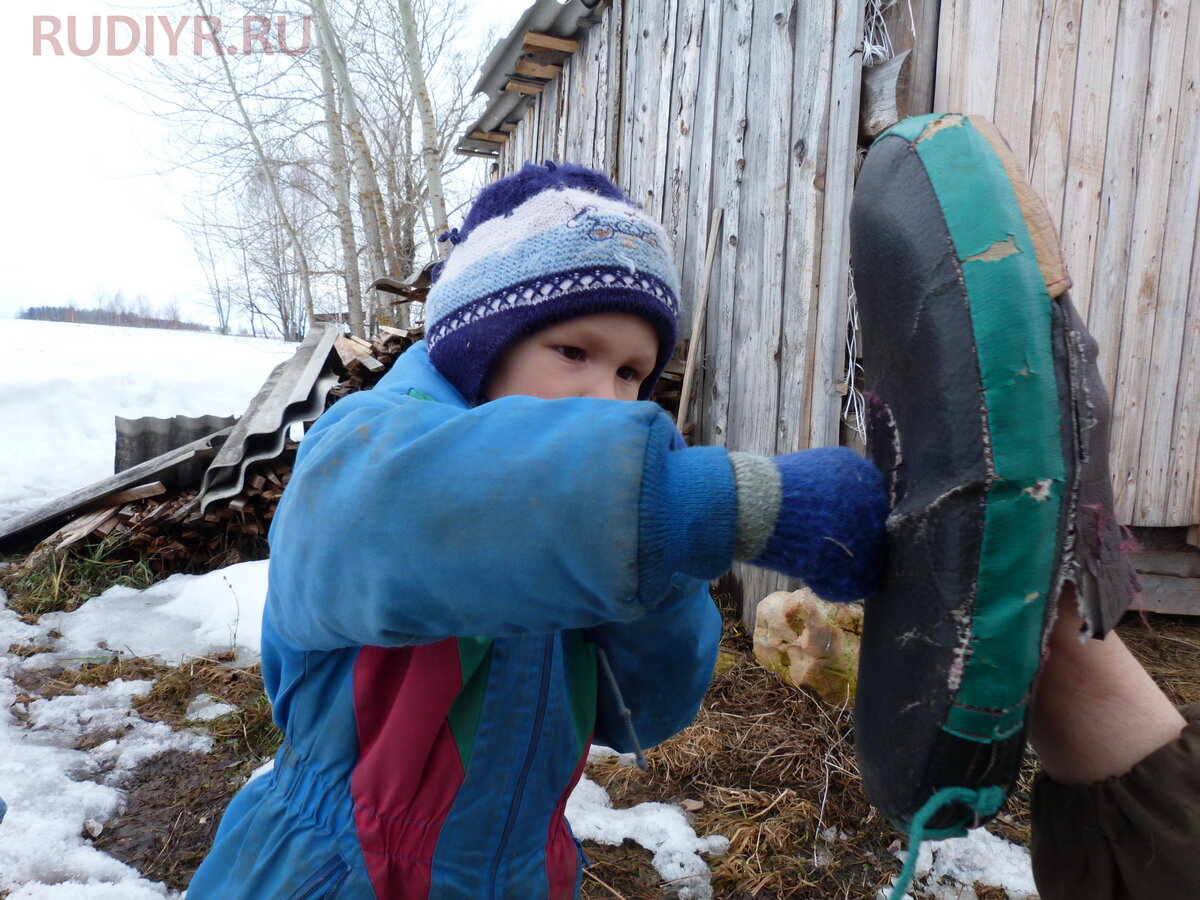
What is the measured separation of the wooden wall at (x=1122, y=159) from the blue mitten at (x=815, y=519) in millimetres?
2709

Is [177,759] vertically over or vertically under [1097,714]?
under

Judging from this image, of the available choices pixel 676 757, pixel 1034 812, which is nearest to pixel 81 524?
pixel 676 757

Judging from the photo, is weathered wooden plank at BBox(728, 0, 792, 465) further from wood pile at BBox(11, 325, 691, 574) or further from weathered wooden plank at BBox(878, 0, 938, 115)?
wood pile at BBox(11, 325, 691, 574)

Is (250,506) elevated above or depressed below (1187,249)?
below

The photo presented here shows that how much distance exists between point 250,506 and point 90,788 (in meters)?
2.27

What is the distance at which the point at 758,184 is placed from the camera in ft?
11.1

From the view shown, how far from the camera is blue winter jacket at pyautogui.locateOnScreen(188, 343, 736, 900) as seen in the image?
0.59 meters

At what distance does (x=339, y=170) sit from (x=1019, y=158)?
11.3m

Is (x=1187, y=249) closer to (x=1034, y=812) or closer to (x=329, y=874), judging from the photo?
(x=1034, y=812)

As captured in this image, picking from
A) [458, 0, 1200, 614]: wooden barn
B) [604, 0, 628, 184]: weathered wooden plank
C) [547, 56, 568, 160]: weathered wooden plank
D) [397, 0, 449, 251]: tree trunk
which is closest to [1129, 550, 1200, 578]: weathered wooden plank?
[458, 0, 1200, 614]: wooden barn

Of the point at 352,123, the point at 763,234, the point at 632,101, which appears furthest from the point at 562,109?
the point at 352,123

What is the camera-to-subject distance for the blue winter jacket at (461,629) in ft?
1.95

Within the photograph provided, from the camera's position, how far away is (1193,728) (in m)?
0.88

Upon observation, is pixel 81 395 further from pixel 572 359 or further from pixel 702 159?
pixel 572 359
